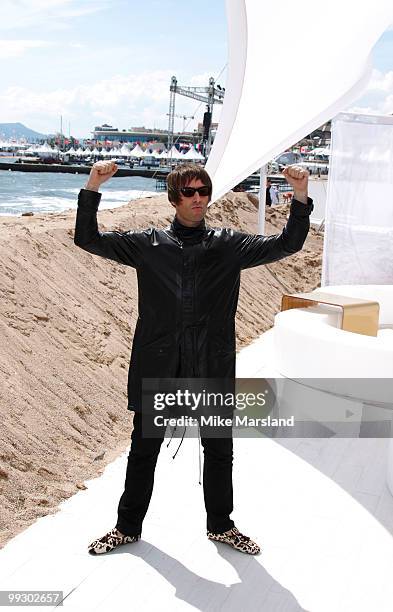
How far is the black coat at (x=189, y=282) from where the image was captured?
107 inches

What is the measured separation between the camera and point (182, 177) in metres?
2.67

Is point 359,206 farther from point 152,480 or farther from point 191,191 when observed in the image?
point 152,480

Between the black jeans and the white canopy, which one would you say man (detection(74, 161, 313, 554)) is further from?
the white canopy

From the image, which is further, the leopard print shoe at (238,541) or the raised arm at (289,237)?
the leopard print shoe at (238,541)

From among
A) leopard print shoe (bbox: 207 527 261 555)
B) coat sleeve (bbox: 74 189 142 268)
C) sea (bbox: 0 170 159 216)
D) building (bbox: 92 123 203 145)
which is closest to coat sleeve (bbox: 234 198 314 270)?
coat sleeve (bbox: 74 189 142 268)

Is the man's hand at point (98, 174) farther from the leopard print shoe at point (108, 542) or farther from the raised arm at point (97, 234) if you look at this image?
the leopard print shoe at point (108, 542)

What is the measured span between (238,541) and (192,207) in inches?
59.6

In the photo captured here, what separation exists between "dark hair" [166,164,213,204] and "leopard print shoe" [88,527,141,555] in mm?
1501

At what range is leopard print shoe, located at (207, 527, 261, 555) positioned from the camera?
9.99 ft

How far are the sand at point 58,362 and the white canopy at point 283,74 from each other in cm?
191

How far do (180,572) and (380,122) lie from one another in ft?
15.7

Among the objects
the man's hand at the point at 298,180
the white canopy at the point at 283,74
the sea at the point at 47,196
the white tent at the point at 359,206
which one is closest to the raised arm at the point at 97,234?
the man's hand at the point at 298,180

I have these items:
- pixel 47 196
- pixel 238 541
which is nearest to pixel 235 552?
pixel 238 541

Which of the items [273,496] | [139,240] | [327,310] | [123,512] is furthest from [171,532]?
[327,310]
